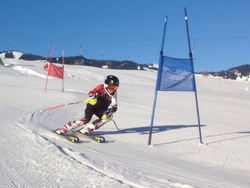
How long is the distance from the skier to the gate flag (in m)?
1.18

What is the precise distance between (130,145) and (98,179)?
131 inches

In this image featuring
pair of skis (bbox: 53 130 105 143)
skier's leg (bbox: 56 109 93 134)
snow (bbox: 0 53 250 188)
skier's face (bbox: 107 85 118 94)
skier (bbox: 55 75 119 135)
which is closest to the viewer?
snow (bbox: 0 53 250 188)

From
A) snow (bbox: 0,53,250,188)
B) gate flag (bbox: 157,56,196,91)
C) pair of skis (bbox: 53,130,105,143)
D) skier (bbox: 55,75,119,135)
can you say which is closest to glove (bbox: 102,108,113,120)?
skier (bbox: 55,75,119,135)

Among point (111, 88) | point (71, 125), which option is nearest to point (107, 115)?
point (111, 88)

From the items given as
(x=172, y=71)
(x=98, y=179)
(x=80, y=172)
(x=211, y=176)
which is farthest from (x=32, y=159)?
(x=172, y=71)

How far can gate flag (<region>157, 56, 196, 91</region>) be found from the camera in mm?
7191

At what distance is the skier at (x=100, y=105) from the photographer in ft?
23.5

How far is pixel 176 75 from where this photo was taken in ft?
23.9

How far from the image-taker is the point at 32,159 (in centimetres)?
459

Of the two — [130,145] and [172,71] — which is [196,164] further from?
[172,71]

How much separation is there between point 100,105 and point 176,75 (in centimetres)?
210

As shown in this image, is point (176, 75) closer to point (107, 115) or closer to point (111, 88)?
point (111, 88)

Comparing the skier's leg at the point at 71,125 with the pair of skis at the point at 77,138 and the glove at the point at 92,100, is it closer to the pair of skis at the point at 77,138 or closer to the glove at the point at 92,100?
the pair of skis at the point at 77,138

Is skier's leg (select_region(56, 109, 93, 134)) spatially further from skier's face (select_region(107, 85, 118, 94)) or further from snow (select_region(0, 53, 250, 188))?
skier's face (select_region(107, 85, 118, 94))
